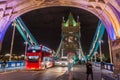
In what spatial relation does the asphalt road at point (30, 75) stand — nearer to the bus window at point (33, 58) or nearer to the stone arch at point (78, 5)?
the bus window at point (33, 58)

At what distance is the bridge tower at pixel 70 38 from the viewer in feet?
465

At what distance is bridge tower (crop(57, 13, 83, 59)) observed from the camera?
142 meters

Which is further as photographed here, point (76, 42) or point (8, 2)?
point (76, 42)

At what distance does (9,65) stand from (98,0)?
1837 cm

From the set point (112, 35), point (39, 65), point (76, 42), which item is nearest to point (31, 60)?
point (39, 65)

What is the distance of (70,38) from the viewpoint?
157 metres

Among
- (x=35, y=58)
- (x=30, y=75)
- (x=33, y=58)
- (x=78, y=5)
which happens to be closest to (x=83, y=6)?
(x=78, y=5)

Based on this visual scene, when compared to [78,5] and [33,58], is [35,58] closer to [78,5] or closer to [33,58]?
[33,58]

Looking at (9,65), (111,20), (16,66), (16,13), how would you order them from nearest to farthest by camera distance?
1. (111,20)
2. (16,13)
3. (9,65)
4. (16,66)

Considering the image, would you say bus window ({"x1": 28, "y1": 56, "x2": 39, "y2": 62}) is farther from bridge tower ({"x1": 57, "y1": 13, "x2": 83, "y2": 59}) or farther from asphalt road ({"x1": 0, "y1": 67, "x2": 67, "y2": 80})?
bridge tower ({"x1": 57, "y1": 13, "x2": 83, "y2": 59})

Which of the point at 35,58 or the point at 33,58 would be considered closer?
the point at 35,58

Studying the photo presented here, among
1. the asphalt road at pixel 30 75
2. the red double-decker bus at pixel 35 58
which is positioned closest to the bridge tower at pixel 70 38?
the red double-decker bus at pixel 35 58

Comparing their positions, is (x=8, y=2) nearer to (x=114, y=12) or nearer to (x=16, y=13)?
(x=16, y=13)

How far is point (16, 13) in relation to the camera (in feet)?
94.9
